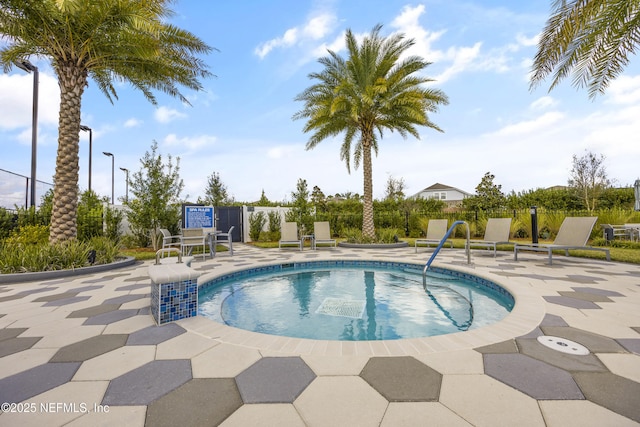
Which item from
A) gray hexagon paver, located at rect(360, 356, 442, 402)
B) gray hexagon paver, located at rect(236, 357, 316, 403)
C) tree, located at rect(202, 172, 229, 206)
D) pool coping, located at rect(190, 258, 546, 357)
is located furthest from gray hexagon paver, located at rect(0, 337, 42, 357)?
tree, located at rect(202, 172, 229, 206)

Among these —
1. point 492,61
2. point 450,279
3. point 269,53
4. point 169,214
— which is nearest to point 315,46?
point 269,53

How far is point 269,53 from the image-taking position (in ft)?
36.4

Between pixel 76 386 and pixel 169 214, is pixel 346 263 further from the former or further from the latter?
pixel 169 214

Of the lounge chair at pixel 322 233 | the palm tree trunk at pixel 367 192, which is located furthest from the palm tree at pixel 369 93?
the lounge chair at pixel 322 233

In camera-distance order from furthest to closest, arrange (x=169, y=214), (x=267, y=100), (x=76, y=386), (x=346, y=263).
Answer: (x=267, y=100)
(x=169, y=214)
(x=346, y=263)
(x=76, y=386)

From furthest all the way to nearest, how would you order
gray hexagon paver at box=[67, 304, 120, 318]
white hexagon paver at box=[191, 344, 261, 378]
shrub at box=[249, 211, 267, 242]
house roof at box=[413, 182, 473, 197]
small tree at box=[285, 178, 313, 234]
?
house roof at box=[413, 182, 473, 197] < shrub at box=[249, 211, 267, 242] < small tree at box=[285, 178, 313, 234] < gray hexagon paver at box=[67, 304, 120, 318] < white hexagon paver at box=[191, 344, 261, 378]

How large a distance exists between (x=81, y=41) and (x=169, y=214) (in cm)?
577

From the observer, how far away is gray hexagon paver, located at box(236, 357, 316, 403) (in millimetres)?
1671

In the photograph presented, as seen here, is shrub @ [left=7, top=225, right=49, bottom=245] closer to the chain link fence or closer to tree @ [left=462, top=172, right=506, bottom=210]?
the chain link fence

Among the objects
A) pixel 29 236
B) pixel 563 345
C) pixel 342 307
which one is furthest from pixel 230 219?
pixel 563 345

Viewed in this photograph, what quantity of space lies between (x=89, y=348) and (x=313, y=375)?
6.49 ft

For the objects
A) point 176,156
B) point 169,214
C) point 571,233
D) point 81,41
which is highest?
point 81,41

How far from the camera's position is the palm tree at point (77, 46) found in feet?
20.3

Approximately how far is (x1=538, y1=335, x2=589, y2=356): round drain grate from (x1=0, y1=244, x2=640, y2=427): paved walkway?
2cm
